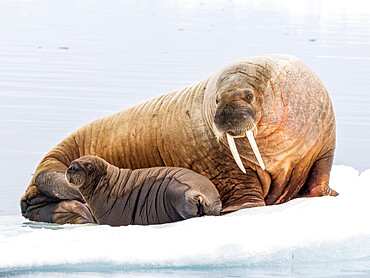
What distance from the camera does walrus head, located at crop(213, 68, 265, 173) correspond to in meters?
7.62

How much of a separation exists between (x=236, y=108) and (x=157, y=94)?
7313 mm

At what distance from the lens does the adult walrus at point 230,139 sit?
26.2ft

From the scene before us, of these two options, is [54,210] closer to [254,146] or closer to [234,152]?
[234,152]

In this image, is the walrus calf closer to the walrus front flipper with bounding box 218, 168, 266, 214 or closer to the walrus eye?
the walrus eye

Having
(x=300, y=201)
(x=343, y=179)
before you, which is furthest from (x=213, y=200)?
(x=343, y=179)

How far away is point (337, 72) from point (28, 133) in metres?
7.99

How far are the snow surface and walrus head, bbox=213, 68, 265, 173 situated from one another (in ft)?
2.16

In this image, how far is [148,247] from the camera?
6.70 m

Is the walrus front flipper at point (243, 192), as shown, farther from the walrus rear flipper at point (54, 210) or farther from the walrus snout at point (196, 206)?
the walrus rear flipper at point (54, 210)

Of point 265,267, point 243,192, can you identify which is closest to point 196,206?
point 243,192

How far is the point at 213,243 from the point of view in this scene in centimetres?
672

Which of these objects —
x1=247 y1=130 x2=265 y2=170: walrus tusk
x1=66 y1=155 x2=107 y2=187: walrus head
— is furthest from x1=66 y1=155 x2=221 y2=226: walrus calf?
x1=247 y1=130 x2=265 y2=170: walrus tusk

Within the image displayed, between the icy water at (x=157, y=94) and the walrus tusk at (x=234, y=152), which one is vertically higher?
the walrus tusk at (x=234, y=152)

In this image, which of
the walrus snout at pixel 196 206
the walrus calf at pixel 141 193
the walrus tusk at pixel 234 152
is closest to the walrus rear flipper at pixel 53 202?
the walrus calf at pixel 141 193
